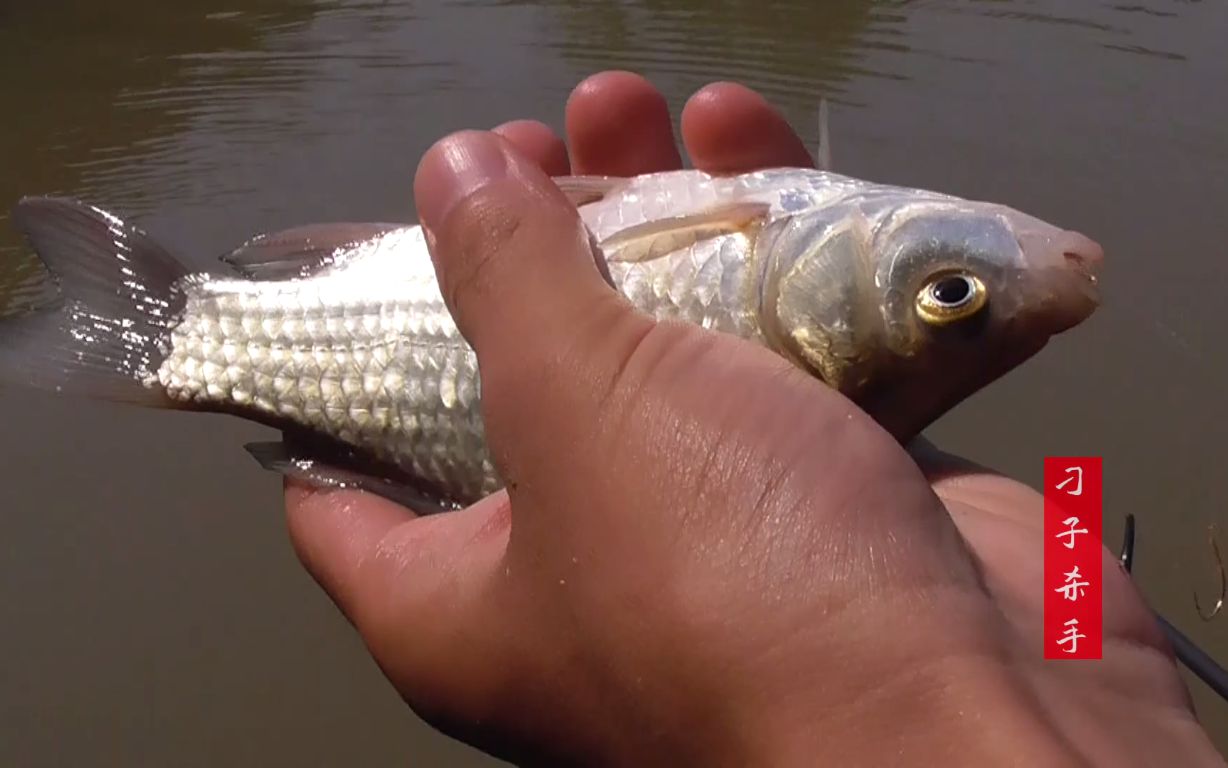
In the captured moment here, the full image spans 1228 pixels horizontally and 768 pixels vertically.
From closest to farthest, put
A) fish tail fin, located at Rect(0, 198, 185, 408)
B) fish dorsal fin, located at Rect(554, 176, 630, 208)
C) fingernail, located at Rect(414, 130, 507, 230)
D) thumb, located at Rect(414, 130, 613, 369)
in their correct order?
thumb, located at Rect(414, 130, 613, 369)
fingernail, located at Rect(414, 130, 507, 230)
fish dorsal fin, located at Rect(554, 176, 630, 208)
fish tail fin, located at Rect(0, 198, 185, 408)

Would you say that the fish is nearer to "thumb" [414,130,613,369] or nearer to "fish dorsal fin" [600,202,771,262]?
"fish dorsal fin" [600,202,771,262]

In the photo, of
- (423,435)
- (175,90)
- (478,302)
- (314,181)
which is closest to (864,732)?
(478,302)

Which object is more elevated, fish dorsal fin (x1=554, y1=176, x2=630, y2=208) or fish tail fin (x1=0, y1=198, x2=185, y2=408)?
fish dorsal fin (x1=554, y1=176, x2=630, y2=208)

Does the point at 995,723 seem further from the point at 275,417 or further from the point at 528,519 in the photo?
the point at 275,417

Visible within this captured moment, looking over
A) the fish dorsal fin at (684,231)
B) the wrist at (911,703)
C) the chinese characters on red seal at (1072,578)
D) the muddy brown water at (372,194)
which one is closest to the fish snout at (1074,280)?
the chinese characters on red seal at (1072,578)

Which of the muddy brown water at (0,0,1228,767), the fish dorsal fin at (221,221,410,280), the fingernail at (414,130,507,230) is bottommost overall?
the muddy brown water at (0,0,1228,767)

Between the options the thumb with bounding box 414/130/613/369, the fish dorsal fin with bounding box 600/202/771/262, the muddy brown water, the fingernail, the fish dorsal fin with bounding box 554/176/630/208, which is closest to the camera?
the thumb with bounding box 414/130/613/369

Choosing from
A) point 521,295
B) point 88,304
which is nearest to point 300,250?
point 88,304

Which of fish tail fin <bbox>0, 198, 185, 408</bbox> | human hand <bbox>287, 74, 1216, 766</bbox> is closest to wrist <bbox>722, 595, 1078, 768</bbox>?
human hand <bbox>287, 74, 1216, 766</bbox>
